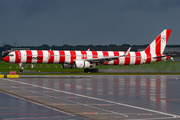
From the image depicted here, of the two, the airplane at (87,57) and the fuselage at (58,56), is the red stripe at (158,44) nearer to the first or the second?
the airplane at (87,57)

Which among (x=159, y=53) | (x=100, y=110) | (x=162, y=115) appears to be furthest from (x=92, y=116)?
(x=159, y=53)

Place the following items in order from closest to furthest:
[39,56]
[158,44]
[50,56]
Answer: [39,56], [50,56], [158,44]

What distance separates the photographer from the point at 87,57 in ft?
212

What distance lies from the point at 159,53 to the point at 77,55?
64.9 ft

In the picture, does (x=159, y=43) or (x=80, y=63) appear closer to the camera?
(x=80, y=63)

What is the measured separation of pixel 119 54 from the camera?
221 feet

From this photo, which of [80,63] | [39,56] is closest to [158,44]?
[80,63]

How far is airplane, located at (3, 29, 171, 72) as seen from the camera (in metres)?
60.4

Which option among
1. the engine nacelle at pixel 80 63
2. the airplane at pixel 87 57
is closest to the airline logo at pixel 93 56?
the airplane at pixel 87 57

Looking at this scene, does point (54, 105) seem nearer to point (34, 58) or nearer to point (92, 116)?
point (92, 116)

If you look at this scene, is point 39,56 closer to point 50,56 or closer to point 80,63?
point 50,56

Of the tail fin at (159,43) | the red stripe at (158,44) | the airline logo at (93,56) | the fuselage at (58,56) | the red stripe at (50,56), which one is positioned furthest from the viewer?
the red stripe at (158,44)

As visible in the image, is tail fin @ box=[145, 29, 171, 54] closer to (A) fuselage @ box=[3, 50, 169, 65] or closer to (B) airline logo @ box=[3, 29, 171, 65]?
(B) airline logo @ box=[3, 29, 171, 65]

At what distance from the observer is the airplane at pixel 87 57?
6038cm
